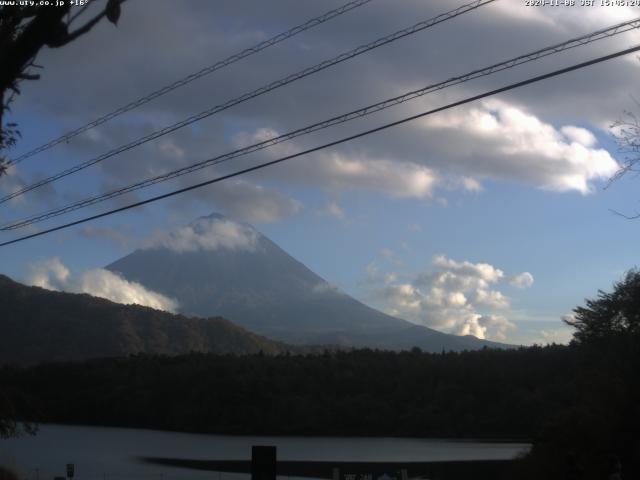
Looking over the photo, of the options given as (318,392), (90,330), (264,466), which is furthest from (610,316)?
(90,330)

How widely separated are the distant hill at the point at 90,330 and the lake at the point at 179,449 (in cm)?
4226

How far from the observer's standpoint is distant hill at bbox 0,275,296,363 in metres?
136

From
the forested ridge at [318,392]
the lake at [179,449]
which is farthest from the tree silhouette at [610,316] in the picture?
the forested ridge at [318,392]

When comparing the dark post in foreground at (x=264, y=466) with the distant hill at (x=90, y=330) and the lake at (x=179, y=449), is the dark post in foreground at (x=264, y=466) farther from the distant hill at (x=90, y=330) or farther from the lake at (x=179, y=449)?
the distant hill at (x=90, y=330)

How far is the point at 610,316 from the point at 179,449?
42456mm

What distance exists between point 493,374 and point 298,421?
2291 centimetres

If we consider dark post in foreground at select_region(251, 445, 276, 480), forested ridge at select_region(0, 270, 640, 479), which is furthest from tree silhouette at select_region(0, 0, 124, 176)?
forested ridge at select_region(0, 270, 640, 479)

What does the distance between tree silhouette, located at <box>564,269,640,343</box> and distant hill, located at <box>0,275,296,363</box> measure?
94.7 meters

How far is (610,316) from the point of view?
47625 mm

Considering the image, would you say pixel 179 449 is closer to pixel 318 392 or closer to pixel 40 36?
pixel 318 392

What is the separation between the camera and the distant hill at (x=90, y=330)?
136375 millimetres

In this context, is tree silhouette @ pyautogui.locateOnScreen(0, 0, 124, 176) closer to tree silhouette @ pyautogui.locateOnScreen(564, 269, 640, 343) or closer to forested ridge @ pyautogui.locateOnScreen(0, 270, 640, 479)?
tree silhouette @ pyautogui.locateOnScreen(564, 269, 640, 343)

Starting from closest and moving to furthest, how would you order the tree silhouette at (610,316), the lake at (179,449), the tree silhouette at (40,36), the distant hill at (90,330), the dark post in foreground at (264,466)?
the tree silhouette at (40,36)
the dark post in foreground at (264,466)
the tree silhouette at (610,316)
the lake at (179,449)
the distant hill at (90,330)

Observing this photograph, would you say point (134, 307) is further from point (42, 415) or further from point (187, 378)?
point (42, 415)
